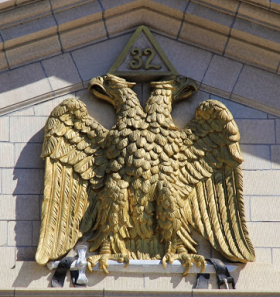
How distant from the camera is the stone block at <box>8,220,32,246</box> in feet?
34.6

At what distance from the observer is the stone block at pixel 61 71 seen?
11156 millimetres

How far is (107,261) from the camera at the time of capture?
10336 mm

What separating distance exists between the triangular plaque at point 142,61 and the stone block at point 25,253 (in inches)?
86.2

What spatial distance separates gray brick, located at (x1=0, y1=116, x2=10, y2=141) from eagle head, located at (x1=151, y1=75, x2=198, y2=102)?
5.44 ft

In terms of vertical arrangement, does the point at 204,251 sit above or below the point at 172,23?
below

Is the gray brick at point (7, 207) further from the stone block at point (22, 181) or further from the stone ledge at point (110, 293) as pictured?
the stone ledge at point (110, 293)

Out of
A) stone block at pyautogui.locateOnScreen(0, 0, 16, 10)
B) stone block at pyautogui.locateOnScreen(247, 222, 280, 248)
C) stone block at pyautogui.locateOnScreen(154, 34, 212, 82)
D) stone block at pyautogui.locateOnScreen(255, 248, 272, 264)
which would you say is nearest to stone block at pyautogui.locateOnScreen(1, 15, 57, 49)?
stone block at pyautogui.locateOnScreen(0, 0, 16, 10)

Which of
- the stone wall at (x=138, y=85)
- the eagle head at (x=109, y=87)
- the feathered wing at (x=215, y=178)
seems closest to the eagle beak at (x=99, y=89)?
the eagle head at (x=109, y=87)

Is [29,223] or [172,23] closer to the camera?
[29,223]

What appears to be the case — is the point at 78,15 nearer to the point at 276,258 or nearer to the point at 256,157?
the point at 256,157

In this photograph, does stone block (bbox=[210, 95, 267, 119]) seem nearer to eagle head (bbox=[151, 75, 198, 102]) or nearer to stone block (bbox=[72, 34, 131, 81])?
eagle head (bbox=[151, 75, 198, 102])

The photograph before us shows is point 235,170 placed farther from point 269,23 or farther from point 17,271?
point 17,271

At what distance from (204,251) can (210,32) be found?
249cm

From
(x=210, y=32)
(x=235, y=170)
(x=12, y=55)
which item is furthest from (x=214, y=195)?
(x=12, y=55)
